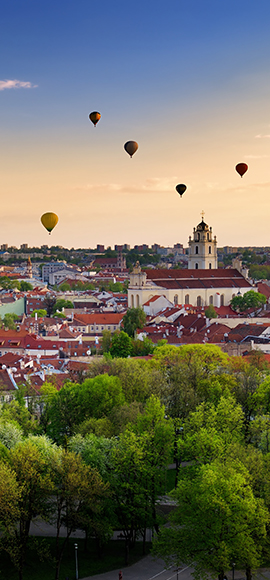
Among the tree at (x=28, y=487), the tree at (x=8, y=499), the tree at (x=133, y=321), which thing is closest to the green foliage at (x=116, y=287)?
the tree at (x=133, y=321)

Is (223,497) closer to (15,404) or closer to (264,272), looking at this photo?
(15,404)

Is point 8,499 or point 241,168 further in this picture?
point 241,168

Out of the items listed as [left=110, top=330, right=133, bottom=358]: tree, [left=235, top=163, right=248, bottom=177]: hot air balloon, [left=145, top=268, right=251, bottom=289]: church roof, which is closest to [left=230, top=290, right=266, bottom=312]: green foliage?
[left=145, top=268, right=251, bottom=289]: church roof

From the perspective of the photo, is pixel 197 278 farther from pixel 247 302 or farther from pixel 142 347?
pixel 142 347

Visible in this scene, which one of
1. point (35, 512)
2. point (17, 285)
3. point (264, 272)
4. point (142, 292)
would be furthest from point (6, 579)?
point (264, 272)

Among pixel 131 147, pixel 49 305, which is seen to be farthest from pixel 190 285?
pixel 131 147

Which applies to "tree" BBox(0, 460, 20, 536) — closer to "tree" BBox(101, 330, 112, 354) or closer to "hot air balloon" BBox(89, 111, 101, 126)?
"hot air balloon" BBox(89, 111, 101, 126)

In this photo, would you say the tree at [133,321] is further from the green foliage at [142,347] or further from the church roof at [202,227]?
the church roof at [202,227]
